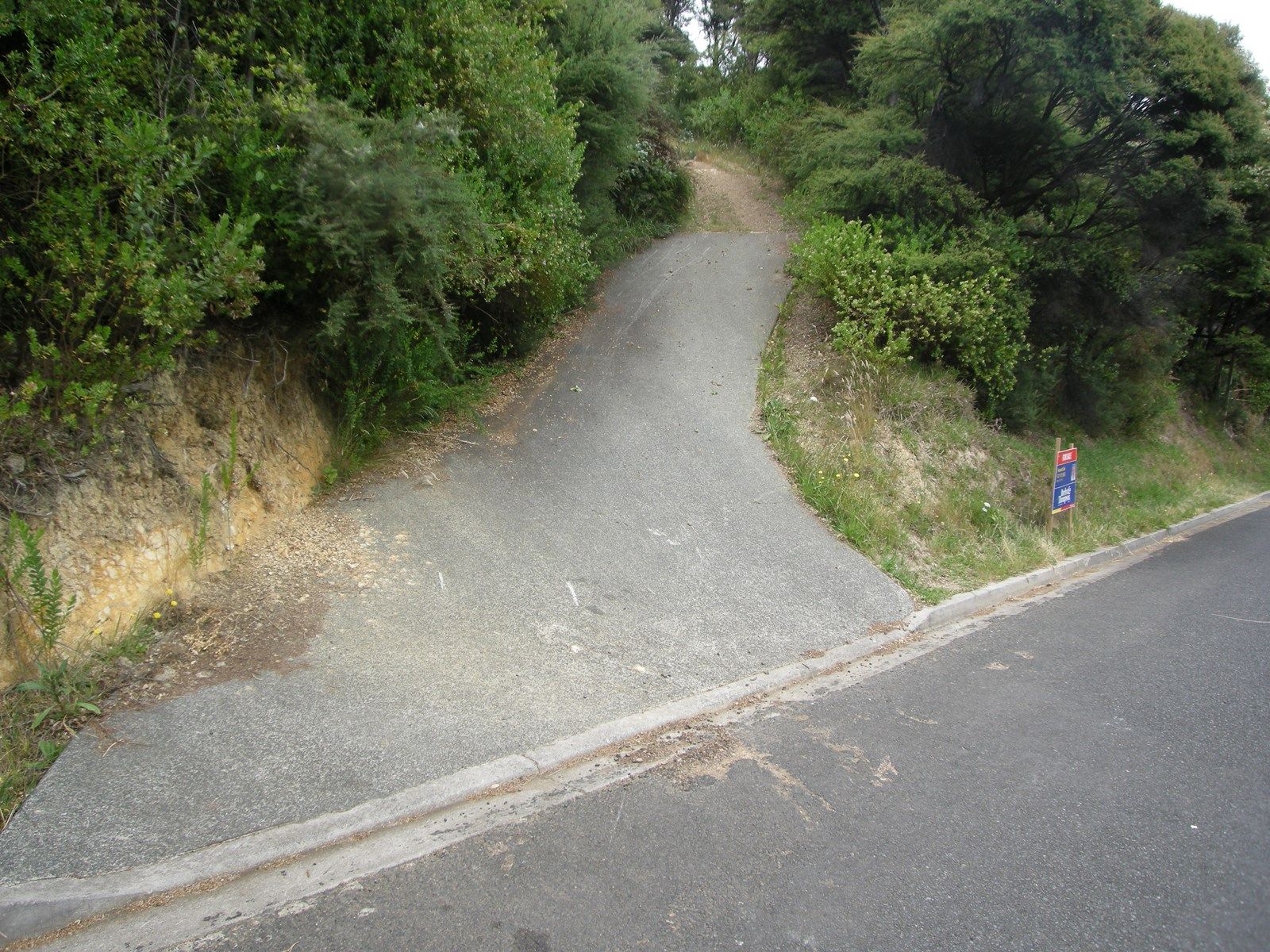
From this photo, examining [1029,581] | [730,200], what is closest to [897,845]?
[1029,581]

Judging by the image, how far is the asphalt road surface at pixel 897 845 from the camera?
11.8 feet

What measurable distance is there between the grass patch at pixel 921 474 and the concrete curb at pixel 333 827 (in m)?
2.89

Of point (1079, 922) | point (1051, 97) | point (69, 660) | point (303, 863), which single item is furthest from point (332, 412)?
point (1051, 97)

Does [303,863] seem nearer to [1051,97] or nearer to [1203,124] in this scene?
[1051,97]

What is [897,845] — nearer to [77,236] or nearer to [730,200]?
[77,236]

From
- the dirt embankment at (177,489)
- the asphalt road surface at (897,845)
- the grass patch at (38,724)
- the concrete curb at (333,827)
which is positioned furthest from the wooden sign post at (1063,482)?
the grass patch at (38,724)

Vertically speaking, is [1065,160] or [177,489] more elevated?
[1065,160]

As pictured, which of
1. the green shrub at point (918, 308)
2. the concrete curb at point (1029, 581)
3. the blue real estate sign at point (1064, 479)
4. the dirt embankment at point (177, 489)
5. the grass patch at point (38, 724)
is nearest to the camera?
the grass patch at point (38, 724)

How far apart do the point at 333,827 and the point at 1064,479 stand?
10.1m

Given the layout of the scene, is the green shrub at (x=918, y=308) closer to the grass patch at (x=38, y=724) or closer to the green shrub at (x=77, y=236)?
the green shrub at (x=77, y=236)

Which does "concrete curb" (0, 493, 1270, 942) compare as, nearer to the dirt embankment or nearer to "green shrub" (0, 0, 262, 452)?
the dirt embankment

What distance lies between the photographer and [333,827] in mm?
4176

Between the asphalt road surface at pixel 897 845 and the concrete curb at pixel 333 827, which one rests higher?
the asphalt road surface at pixel 897 845

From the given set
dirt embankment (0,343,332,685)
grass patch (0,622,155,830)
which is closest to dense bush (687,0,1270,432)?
dirt embankment (0,343,332,685)
